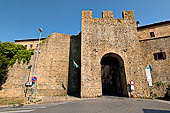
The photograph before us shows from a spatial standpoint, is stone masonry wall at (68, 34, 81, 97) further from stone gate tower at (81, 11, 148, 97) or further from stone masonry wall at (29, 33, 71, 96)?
stone gate tower at (81, 11, 148, 97)

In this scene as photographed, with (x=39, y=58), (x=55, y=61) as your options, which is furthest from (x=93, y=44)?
(x=39, y=58)

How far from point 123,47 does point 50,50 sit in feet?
33.6

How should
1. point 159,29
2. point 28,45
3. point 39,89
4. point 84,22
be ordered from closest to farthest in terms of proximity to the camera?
point 39,89 < point 84,22 < point 159,29 < point 28,45

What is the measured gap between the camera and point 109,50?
12062 millimetres

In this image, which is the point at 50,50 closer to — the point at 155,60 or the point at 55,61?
the point at 55,61

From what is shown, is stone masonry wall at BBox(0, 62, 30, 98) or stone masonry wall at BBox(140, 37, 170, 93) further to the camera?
stone masonry wall at BBox(140, 37, 170, 93)

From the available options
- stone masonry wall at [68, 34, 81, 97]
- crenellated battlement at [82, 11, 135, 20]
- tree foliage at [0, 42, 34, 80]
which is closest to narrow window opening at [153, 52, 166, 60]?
crenellated battlement at [82, 11, 135, 20]

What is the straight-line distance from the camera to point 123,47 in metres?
12.2

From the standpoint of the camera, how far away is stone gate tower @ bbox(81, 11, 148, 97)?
10609mm

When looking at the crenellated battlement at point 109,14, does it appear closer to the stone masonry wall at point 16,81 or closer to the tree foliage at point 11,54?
the tree foliage at point 11,54

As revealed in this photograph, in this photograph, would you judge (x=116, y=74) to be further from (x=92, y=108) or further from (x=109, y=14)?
(x=92, y=108)

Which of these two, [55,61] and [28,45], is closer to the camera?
[55,61]

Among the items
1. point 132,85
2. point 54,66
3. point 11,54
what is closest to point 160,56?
point 132,85

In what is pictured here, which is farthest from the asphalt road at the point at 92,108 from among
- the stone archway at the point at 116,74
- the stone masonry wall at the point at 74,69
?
the stone masonry wall at the point at 74,69
